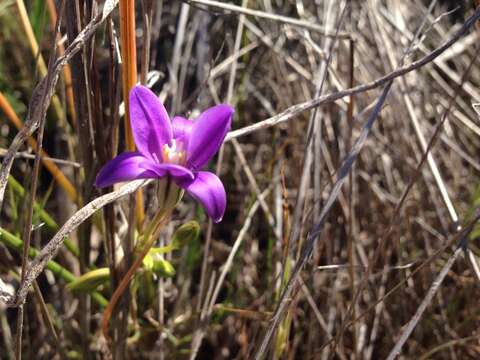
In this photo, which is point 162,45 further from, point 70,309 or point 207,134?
point 207,134

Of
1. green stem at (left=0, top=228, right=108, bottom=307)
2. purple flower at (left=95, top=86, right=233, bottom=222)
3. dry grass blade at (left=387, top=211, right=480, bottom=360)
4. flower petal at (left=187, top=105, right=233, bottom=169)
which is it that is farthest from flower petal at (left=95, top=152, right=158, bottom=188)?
dry grass blade at (left=387, top=211, right=480, bottom=360)

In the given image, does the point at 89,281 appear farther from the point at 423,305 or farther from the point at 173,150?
the point at 423,305

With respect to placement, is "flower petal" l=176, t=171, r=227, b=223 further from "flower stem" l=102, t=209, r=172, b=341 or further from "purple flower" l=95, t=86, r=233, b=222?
"flower stem" l=102, t=209, r=172, b=341

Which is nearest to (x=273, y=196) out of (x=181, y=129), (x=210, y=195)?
(x=181, y=129)

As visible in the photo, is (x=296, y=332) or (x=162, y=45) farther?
(x=162, y=45)

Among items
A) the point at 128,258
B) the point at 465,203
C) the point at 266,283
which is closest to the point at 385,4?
the point at 465,203
